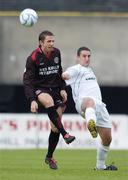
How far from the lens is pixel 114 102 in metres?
36.3

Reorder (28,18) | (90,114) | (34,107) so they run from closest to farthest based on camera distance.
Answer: (90,114)
(34,107)
(28,18)

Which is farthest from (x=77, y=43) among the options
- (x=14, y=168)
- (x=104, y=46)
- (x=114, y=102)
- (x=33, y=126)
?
(x=14, y=168)

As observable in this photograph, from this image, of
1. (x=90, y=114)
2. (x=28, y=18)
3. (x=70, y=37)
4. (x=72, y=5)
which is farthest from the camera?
(x=70, y=37)

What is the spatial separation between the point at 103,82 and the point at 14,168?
21047mm

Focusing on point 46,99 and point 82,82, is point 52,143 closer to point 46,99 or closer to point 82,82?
point 46,99

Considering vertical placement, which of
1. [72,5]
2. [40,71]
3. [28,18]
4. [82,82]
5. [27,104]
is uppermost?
[72,5]

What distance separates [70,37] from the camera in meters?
34.3

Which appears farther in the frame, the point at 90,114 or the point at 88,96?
the point at 88,96

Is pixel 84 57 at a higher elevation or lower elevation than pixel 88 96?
higher

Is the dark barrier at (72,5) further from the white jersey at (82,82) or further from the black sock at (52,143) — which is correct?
the white jersey at (82,82)

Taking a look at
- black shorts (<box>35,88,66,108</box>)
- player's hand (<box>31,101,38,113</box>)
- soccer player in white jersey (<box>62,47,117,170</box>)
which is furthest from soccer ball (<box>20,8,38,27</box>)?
player's hand (<box>31,101,38,113</box>)

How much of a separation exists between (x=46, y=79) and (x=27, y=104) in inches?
908

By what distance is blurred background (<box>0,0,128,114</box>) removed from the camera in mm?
33500

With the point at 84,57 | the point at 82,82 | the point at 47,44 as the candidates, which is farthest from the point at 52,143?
the point at 47,44
